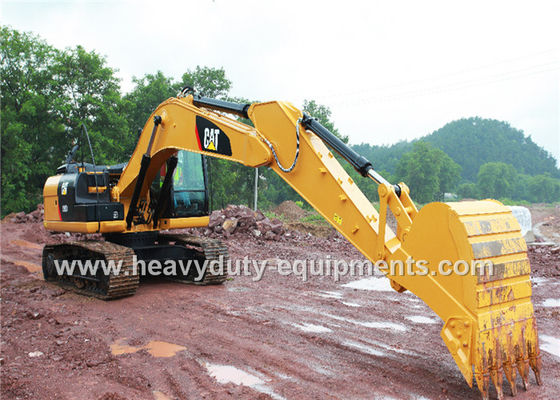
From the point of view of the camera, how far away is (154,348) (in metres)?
5.18

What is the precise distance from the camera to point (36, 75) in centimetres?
2894

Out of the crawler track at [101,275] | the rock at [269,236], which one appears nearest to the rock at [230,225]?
the rock at [269,236]

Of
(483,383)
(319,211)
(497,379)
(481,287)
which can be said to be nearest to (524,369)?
(497,379)

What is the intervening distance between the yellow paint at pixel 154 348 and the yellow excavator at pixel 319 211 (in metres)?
1.87

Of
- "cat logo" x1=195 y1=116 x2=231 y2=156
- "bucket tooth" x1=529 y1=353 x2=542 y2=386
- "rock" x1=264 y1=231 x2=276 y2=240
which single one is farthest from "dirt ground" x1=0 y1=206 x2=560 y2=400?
"rock" x1=264 y1=231 x2=276 y2=240

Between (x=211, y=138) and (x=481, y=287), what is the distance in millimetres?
3657

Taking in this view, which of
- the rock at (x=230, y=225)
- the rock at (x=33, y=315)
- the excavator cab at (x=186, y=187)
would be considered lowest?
the rock at (x=33, y=315)

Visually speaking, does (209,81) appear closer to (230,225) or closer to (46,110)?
(46,110)

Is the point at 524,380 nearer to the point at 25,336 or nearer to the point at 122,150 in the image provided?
the point at 25,336

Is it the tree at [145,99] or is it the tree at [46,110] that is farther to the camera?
the tree at [145,99]

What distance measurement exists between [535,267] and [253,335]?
8.01 metres

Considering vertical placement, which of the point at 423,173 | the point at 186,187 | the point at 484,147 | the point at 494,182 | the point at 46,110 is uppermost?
the point at 484,147

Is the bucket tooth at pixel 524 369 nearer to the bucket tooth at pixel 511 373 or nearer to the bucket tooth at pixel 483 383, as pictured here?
the bucket tooth at pixel 511 373

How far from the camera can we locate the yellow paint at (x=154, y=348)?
5.01 m
